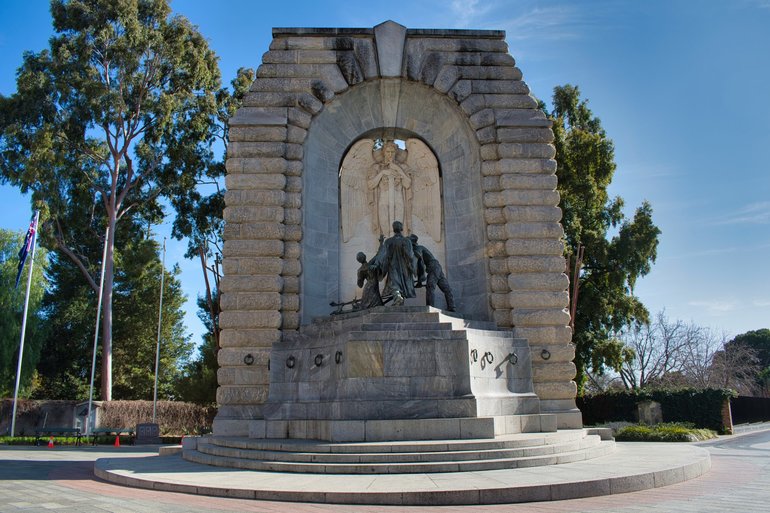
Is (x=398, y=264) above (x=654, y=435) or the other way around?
above

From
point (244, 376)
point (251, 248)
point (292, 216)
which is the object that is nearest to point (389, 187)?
point (292, 216)

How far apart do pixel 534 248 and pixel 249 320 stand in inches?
301

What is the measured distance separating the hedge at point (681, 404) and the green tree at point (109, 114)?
1009 inches

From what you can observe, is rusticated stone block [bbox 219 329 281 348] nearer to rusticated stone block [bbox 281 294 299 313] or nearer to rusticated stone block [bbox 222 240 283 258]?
rusticated stone block [bbox 281 294 299 313]

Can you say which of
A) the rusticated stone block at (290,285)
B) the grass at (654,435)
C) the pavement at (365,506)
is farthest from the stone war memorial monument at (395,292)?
the grass at (654,435)

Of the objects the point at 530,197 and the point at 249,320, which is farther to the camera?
the point at 530,197

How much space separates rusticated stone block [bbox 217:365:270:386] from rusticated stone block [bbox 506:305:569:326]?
6.48 metres

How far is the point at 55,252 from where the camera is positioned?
43281 millimetres

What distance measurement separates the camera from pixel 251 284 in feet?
50.4

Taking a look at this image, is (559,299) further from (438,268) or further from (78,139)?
(78,139)

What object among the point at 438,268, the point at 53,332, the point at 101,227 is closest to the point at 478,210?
the point at 438,268

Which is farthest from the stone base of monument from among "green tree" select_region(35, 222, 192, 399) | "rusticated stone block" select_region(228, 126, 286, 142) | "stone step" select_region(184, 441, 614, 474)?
"green tree" select_region(35, 222, 192, 399)

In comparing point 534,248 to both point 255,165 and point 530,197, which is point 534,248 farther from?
point 255,165

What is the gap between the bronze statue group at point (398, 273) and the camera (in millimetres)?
14555
